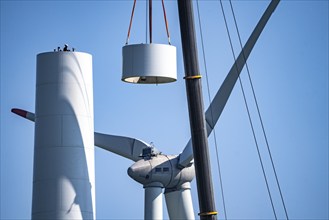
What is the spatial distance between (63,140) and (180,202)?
51.6ft

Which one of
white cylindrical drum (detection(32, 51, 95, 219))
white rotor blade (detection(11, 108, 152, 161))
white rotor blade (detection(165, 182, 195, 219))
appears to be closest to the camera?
white cylindrical drum (detection(32, 51, 95, 219))

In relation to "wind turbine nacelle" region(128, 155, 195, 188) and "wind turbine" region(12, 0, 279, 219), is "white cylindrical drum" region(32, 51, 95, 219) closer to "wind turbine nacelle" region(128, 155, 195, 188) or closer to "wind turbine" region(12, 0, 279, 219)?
"wind turbine" region(12, 0, 279, 219)

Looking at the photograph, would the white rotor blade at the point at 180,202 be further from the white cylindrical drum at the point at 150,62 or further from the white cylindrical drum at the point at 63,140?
the white cylindrical drum at the point at 150,62

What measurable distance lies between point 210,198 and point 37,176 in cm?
950

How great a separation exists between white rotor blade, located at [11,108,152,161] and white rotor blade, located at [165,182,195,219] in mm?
2340

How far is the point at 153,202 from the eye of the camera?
46500 mm

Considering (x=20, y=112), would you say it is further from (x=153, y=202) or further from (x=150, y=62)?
(x=150, y=62)

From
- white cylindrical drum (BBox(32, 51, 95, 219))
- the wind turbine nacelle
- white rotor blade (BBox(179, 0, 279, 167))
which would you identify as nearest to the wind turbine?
the wind turbine nacelle

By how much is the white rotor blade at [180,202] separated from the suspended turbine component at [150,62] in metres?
14.2

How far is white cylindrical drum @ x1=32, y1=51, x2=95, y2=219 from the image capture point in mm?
32312

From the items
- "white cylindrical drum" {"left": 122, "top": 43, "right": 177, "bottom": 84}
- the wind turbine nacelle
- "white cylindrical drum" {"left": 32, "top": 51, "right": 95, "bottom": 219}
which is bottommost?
"white cylindrical drum" {"left": 32, "top": 51, "right": 95, "bottom": 219}

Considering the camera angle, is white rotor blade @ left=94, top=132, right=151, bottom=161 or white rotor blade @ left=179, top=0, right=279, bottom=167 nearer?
white rotor blade @ left=179, top=0, right=279, bottom=167

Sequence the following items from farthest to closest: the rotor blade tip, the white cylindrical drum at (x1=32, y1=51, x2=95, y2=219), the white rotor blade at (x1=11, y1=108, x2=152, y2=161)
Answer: the white rotor blade at (x1=11, y1=108, x2=152, y2=161) < the rotor blade tip < the white cylindrical drum at (x1=32, y1=51, x2=95, y2=219)

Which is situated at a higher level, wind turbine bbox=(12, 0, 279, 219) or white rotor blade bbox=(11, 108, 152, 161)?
white rotor blade bbox=(11, 108, 152, 161)
